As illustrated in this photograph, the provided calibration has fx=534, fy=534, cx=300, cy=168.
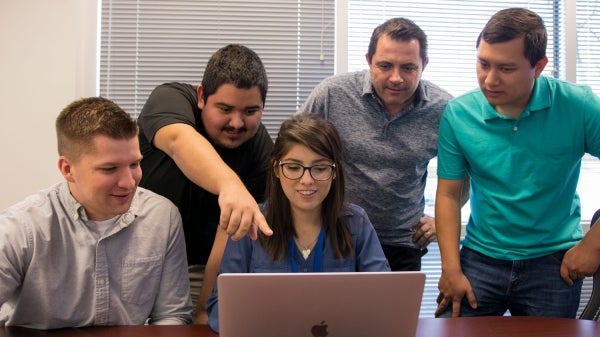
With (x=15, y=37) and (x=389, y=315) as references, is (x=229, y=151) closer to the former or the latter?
(x=389, y=315)

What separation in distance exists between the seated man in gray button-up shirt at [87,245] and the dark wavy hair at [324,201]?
0.38 m

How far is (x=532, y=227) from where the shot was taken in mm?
1940

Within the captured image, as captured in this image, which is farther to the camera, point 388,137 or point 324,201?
point 388,137

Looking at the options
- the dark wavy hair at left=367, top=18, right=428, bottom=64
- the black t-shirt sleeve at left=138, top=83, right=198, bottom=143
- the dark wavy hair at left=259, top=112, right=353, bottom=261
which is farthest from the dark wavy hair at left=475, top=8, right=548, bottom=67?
the black t-shirt sleeve at left=138, top=83, right=198, bottom=143

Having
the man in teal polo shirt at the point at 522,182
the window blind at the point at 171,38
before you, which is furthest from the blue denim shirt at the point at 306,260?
the window blind at the point at 171,38

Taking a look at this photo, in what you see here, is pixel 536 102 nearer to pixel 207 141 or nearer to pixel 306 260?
pixel 306 260

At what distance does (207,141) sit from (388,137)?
0.90 m

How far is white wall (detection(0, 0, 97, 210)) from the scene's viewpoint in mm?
2670

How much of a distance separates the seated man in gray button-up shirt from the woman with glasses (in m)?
0.26

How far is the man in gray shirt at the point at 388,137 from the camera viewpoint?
2.17 m

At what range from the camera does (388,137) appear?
222 centimetres

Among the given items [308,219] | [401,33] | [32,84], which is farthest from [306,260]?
[32,84]

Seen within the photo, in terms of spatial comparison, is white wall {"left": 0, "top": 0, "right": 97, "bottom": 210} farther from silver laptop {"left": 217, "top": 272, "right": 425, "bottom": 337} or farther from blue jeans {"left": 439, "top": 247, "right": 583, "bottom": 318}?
blue jeans {"left": 439, "top": 247, "right": 583, "bottom": 318}

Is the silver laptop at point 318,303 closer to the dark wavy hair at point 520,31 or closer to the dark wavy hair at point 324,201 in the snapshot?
the dark wavy hair at point 324,201
